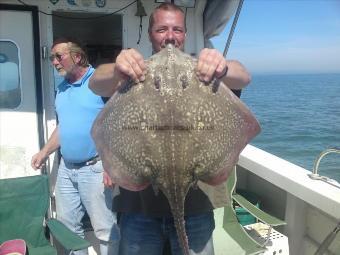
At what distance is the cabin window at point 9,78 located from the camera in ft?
15.6

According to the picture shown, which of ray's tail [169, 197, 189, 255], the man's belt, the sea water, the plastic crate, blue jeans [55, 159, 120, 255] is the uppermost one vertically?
ray's tail [169, 197, 189, 255]

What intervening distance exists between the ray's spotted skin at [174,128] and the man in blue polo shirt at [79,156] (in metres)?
1.97

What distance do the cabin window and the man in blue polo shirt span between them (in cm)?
105

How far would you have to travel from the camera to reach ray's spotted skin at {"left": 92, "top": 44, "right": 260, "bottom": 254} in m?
1.61

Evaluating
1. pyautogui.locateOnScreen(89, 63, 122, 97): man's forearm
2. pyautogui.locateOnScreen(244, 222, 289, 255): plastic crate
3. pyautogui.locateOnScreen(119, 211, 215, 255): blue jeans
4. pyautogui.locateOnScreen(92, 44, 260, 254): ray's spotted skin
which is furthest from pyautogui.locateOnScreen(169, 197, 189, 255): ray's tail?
pyautogui.locateOnScreen(244, 222, 289, 255): plastic crate

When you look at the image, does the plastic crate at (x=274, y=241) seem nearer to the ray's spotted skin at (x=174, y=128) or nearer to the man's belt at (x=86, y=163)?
the man's belt at (x=86, y=163)

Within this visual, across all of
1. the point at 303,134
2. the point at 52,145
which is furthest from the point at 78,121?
the point at 303,134

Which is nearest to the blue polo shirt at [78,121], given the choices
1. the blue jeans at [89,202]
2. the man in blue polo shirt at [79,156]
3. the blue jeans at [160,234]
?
the man in blue polo shirt at [79,156]

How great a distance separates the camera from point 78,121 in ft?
12.0

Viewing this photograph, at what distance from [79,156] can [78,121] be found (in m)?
0.33

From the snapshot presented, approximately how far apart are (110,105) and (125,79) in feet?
0.44

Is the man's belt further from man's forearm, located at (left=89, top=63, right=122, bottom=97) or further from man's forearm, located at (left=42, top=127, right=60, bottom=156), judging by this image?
man's forearm, located at (left=89, top=63, right=122, bottom=97)

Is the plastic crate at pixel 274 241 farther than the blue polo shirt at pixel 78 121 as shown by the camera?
Yes

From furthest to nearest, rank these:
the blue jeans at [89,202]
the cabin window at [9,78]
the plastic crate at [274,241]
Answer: the cabin window at [9,78] → the plastic crate at [274,241] → the blue jeans at [89,202]
